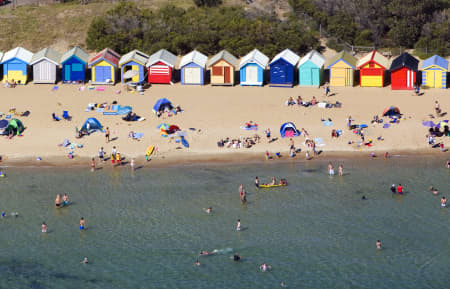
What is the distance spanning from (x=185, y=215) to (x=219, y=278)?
7.42m

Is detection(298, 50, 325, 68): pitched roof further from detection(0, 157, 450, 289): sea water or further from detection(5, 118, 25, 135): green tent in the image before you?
detection(5, 118, 25, 135): green tent

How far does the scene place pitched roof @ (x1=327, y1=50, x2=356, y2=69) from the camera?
2581 inches

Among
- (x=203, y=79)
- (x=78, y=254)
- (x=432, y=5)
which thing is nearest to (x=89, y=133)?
(x=203, y=79)

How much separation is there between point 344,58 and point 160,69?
1510 cm

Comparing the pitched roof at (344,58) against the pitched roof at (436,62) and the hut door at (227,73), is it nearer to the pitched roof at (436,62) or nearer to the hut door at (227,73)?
the pitched roof at (436,62)

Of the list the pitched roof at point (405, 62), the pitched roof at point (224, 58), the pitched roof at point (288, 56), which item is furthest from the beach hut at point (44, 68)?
the pitched roof at point (405, 62)

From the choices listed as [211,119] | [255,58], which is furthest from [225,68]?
[211,119]

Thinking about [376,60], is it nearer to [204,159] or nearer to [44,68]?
[204,159]

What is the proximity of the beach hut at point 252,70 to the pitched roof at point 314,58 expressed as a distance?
3140 millimetres

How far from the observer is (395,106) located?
6172 centimetres

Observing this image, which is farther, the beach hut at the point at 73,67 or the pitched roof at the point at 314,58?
the beach hut at the point at 73,67

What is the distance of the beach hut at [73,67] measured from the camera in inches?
2633

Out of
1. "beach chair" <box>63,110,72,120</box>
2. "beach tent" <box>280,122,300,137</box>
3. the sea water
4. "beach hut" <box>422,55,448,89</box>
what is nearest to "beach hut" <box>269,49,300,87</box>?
"beach tent" <box>280,122,300,137</box>

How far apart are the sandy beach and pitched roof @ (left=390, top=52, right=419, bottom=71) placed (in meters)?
2.00
